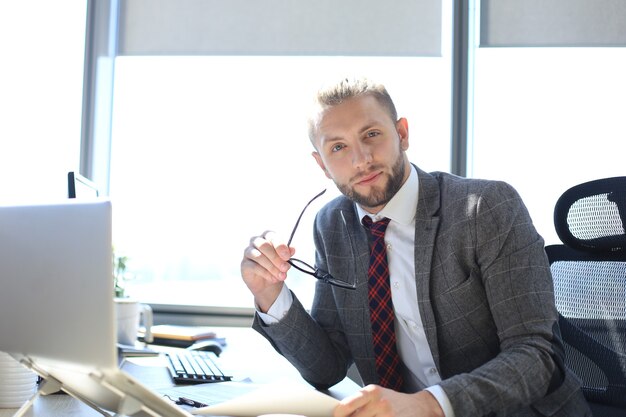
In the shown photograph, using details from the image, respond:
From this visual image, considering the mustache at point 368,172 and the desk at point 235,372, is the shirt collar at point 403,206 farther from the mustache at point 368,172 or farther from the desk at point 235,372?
the desk at point 235,372

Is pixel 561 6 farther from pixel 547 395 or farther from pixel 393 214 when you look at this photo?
pixel 547 395

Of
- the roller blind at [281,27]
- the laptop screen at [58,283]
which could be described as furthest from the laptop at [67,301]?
the roller blind at [281,27]

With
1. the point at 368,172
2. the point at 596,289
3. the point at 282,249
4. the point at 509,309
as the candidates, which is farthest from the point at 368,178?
the point at 596,289

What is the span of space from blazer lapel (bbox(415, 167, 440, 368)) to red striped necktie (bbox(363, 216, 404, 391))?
120 millimetres

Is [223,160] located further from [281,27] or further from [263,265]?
[263,265]

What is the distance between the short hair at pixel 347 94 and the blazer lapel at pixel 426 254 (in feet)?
0.87

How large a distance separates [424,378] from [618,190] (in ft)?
2.03

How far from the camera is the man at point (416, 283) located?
4.38 feet

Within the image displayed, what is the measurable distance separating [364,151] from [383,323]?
0.41 meters

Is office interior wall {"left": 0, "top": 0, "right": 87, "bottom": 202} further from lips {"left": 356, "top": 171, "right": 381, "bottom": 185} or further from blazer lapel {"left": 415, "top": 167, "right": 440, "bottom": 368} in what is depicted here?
blazer lapel {"left": 415, "top": 167, "right": 440, "bottom": 368}

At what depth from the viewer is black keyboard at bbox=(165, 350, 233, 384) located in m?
1.50

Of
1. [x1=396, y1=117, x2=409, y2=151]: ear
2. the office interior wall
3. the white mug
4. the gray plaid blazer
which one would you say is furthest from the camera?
the office interior wall

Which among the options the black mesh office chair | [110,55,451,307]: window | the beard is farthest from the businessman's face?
[110,55,451,307]: window

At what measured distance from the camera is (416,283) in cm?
151
